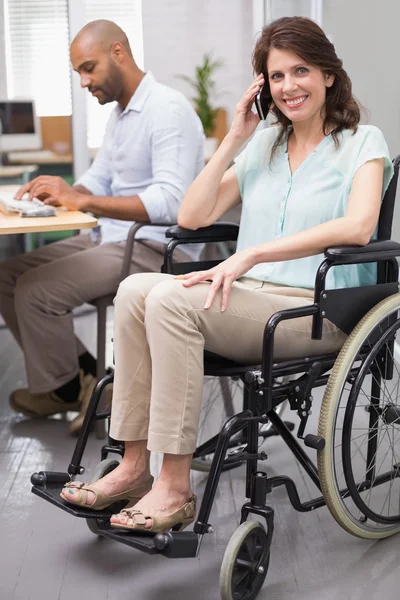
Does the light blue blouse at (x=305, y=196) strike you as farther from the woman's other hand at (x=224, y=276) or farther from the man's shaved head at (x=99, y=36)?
the man's shaved head at (x=99, y=36)

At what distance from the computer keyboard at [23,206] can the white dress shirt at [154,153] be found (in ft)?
1.09

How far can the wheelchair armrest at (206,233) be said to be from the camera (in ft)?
7.01

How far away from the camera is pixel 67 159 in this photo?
4.83m

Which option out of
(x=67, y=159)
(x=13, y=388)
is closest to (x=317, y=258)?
(x=13, y=388)

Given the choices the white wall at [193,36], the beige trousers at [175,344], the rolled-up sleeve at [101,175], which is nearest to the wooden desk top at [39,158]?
the white wall at [193,36]

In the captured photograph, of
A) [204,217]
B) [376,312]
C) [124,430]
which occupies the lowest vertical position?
[124,430]

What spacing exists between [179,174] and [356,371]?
117 cm

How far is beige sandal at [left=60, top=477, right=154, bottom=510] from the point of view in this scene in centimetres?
181

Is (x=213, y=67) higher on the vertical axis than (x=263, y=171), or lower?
higher

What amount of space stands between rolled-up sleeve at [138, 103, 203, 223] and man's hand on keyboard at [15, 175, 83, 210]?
0.70ft

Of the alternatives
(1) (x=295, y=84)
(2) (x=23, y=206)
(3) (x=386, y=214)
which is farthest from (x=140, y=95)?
(3) (x=386, y=214)

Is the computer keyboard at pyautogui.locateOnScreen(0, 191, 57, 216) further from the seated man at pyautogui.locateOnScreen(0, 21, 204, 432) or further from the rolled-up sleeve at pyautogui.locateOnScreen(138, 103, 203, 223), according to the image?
the rolled-up sleeve at pyautogui.locateOnScreen(138, 103, 203, 223)

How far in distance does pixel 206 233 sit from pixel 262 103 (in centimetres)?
35

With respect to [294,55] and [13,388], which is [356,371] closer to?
[294,55]
